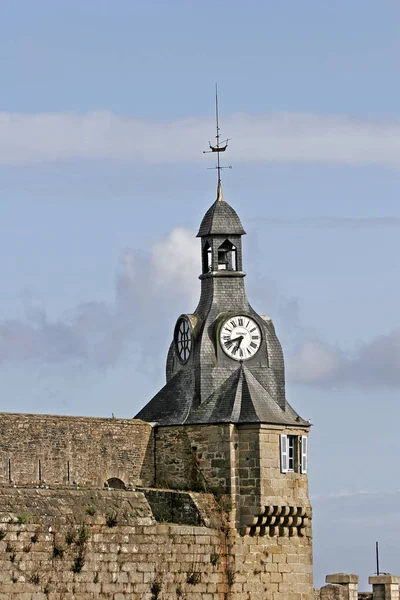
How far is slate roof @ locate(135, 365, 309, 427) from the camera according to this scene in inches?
2771

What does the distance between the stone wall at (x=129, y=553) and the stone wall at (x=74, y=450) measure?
184 cm

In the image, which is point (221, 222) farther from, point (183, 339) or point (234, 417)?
point (234, 417)

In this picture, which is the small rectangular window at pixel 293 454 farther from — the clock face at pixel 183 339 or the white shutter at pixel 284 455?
the clock face at pixel 183 339

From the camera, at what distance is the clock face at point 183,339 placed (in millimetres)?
72625

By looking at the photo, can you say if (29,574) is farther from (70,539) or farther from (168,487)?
(168,487)

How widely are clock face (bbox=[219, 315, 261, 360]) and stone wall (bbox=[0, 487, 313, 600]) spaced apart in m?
5.12

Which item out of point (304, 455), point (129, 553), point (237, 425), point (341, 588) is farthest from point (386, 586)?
point (129, 553)

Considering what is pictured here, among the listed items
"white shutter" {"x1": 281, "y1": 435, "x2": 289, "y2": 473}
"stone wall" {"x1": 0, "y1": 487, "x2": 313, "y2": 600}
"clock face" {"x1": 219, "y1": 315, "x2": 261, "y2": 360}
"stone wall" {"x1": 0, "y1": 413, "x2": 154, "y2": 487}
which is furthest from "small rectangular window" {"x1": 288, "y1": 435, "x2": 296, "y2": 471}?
"stone wall" {"x1": 0, "y1": 413, "x2": 154, "y2": 487}

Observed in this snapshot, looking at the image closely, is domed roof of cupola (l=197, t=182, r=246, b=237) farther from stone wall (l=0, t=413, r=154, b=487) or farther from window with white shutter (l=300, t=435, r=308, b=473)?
window with white shutter (l=300, t=435, r=308, b=473)

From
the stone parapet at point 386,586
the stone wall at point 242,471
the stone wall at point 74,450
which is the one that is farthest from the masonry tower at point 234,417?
the stone parapet at point 386,586

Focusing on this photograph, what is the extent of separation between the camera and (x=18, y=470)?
6719 centimetres

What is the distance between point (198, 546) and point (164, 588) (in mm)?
2378

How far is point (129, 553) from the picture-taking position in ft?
216

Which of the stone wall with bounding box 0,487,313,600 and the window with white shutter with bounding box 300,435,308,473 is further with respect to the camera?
the window with white shutter with bounding box 300,435,308,473
